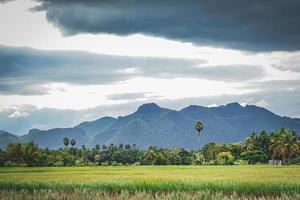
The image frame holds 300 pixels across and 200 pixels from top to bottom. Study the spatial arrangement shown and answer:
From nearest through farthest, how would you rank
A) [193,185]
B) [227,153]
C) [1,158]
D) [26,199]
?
[26,199]
[193,185]
[1,158]
[227,153]

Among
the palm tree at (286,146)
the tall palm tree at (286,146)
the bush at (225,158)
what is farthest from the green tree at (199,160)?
the tall palm tree at (286,146)

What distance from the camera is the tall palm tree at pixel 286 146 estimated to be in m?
78.9

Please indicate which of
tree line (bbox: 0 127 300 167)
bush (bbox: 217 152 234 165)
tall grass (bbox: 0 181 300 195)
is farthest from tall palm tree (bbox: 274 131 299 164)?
tall grass (bbox: 0 181 300 195)

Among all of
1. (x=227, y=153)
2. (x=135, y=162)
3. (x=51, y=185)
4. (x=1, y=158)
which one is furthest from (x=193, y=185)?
(x=135, y=162)

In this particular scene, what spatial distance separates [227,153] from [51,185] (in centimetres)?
5862

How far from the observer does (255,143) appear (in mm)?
85750

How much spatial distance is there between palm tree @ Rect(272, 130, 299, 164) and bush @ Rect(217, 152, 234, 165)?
8.00 metres

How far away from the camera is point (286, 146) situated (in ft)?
259

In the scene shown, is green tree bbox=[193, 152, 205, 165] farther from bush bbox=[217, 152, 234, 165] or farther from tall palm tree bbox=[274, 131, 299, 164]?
tall palm tree bbox=[274, 131, 299, 164]

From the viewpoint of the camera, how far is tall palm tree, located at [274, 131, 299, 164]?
78938 mm

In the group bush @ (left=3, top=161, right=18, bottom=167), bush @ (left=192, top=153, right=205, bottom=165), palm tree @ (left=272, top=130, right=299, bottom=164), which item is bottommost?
bush @ (left=192, top=153, right=205, bottom=165)

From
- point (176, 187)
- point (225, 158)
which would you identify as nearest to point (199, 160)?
point (225, 158)

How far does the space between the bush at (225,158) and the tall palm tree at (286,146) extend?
8102 mm

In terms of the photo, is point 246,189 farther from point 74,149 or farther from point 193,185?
point 74,149
